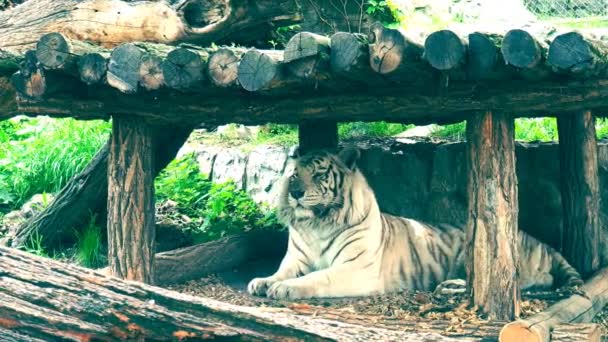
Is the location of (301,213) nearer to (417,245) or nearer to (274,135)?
(417,245)

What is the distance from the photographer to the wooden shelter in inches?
150

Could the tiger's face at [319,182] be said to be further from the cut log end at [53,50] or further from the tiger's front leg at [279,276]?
the cut log end at [53,50]

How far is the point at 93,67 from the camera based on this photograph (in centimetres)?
515

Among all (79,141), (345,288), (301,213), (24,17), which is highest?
(24,17)

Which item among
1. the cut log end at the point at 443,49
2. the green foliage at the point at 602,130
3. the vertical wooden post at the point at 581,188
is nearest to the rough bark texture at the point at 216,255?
the vertical wooden post at the point at 581,188

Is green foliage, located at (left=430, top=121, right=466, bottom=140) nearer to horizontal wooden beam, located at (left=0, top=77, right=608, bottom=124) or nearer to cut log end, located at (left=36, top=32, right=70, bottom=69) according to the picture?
horizontal wooden beam, located at (left=0, top=77, right=608, bottom=124)

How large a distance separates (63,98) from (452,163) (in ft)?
10.7

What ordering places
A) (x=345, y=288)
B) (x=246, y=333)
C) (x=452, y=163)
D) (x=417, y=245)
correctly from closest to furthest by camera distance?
(x=246, y=333) → (x=345, y=288) → (x=417, y=245) → (x=452, y=163)

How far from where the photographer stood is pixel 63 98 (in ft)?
18.4

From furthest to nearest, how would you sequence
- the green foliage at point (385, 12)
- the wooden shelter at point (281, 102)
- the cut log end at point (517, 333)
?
1. the green foliage at point (385, 12)
2. the cut log end at point (517, 333)
3. the wooden shelter at point (281, 102)

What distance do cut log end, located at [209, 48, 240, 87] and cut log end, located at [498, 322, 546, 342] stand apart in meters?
1.92

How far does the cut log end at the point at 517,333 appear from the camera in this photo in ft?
15.5

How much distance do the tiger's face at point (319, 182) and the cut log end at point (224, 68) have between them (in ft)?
6.08

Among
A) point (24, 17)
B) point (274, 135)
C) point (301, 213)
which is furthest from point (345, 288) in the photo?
point (274, 135)
